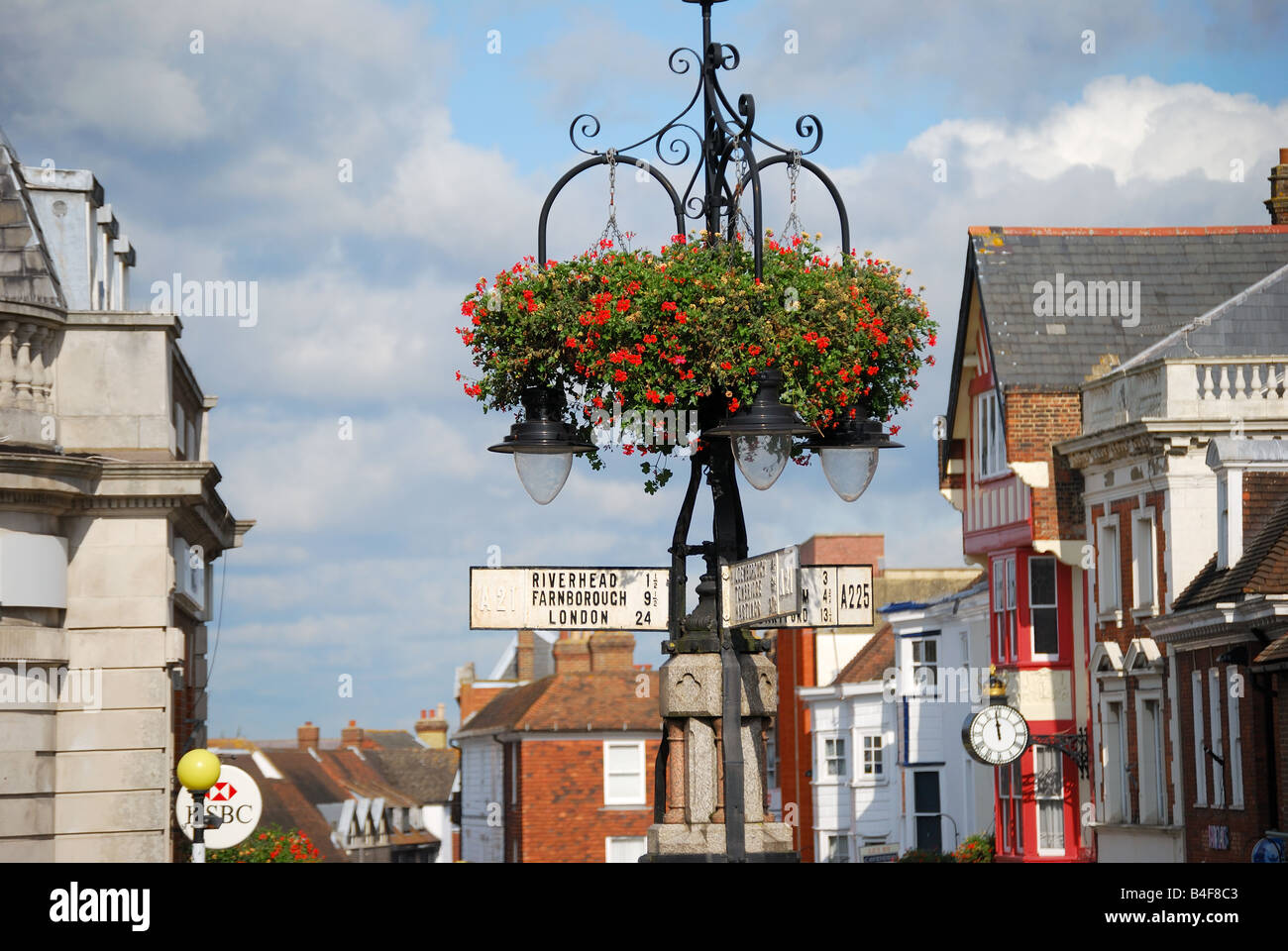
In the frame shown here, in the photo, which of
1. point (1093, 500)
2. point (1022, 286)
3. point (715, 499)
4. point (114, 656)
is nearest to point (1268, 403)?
point (1093, 500)

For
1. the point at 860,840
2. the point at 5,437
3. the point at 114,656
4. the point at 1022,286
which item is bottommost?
the point at 860,840

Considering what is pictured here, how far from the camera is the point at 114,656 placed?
22.4 m

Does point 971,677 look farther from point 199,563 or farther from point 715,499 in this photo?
point 715,499

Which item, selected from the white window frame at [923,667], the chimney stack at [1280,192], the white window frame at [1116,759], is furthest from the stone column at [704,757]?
the white window frame at [923,667]

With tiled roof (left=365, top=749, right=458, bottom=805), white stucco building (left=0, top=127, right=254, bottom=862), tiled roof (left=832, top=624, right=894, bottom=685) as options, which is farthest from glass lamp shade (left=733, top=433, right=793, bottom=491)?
tiled roof (left=365, top=749, right=458, bottom=805)

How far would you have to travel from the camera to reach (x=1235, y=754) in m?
28.3

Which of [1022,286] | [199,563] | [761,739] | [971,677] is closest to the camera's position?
[761,739]

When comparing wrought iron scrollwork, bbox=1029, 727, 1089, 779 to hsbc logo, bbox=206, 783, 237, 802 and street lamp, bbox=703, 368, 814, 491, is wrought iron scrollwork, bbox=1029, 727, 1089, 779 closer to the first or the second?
hsbc logo, bbox=206, 783, 237, 802

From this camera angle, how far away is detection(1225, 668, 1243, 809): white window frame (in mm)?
27984

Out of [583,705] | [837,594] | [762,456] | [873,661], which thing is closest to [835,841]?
[873,661]

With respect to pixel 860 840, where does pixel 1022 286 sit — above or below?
above

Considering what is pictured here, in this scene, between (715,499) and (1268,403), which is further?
(1268,403)

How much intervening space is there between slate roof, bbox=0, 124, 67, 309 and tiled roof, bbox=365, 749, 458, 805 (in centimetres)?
7662
